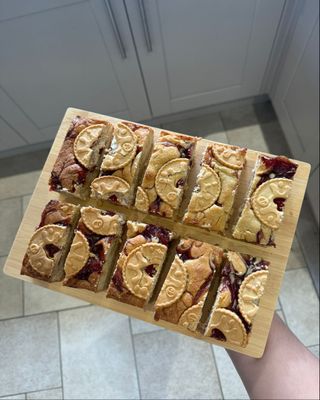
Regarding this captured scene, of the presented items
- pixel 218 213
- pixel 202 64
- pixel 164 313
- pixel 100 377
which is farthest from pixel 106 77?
pixel 100 377

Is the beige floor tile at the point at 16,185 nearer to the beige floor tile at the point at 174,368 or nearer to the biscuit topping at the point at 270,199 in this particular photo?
the biscuit topping at the point at 270,199

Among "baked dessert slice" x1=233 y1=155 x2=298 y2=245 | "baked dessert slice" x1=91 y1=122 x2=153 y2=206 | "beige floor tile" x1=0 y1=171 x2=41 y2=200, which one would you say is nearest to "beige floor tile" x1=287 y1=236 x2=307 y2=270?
"baked dessert slice" x1=233 y1=155 x2=298 y2=245

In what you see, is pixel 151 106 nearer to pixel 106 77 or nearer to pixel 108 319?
pixel 106 77

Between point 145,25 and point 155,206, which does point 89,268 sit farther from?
point 145,25

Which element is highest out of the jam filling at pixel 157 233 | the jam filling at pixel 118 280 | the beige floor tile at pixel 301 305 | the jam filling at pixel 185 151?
the jam filling at pixel 185 151

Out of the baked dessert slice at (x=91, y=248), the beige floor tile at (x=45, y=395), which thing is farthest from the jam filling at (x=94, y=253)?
the beige floor tile at (x=45, y=395)

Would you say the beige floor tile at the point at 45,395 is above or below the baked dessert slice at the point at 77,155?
below

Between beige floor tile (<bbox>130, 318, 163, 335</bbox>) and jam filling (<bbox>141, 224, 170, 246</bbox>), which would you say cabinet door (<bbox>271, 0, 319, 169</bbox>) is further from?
beige floor tile (<bbox>130, 318, 163, 335</bbox>)
